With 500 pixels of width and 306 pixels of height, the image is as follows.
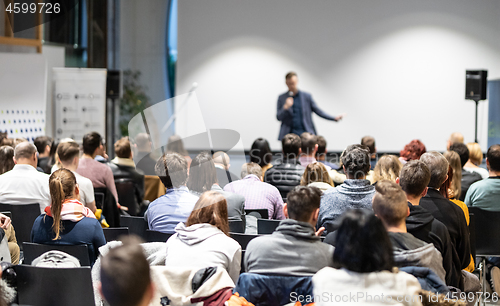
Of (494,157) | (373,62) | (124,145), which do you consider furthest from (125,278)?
(373,62)

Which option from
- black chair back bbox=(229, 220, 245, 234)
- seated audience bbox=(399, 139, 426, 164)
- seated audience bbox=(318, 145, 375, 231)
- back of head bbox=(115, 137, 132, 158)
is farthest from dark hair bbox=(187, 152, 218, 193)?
seated audience bbox=(399, 139, 426, 164)

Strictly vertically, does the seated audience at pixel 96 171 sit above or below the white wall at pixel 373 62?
below

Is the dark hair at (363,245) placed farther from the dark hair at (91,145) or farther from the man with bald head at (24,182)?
the dark hair at (91,145)

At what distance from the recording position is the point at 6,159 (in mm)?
3357

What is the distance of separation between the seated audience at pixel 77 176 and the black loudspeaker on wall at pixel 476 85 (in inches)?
253

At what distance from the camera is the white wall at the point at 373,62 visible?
8328 millimetres

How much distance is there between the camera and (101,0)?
423mm

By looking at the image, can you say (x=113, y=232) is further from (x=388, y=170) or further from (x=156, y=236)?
(x=388, y=170)

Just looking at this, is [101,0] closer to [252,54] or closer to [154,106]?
[154,106]

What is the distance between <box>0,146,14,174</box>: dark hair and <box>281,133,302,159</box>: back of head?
2.29m

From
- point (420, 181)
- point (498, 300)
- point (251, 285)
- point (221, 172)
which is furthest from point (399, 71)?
point (221, 172)

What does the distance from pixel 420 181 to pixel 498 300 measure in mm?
1538

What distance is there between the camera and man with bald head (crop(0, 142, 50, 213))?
3049 mm

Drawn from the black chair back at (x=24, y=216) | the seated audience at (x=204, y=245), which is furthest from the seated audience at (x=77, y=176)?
the seated audience at (x=204, y=245)
